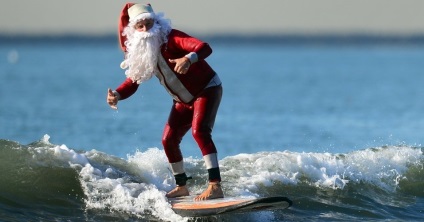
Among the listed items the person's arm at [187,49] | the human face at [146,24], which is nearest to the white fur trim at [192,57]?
the person's arm at [187,49]

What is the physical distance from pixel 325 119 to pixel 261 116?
8.81 feet

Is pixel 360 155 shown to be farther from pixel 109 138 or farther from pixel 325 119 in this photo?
pixel 325 119

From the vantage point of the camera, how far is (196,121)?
999 centimetres

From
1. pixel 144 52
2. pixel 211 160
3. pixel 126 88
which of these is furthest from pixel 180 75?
pixel 211 160

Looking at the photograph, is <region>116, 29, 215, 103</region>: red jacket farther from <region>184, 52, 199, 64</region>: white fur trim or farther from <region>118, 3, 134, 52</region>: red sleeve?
<region>118, 3, 134, 52</region>: red sleeve

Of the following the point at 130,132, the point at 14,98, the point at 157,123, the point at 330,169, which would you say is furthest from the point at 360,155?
the point at 14,98

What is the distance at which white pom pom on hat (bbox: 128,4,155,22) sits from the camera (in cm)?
1004

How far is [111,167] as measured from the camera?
11852 mm

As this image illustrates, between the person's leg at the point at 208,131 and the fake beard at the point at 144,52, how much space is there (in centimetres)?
59

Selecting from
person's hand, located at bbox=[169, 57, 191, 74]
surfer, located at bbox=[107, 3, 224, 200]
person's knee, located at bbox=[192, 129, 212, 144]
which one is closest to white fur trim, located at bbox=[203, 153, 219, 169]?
surfer, located at bbox=[107, 3, 224, 200]

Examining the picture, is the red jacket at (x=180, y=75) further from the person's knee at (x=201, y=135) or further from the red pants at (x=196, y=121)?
the person's knee at (x=201, y=135)

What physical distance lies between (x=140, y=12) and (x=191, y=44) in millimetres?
665

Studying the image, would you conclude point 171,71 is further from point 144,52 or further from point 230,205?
point 230,205

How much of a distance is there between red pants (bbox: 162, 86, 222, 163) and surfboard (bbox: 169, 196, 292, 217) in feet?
1.70
